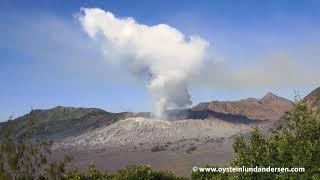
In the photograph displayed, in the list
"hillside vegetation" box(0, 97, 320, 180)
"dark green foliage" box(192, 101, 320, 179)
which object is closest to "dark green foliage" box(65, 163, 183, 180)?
"hillside vegetation" box(0, 97, 320, 180)

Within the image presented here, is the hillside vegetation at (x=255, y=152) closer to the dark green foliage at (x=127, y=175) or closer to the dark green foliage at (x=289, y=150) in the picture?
the dark green foliage at (x=289, y=150)

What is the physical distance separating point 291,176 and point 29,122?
19843mm

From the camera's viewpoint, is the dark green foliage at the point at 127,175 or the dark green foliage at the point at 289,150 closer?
the dark green foliage at the point at 289,150

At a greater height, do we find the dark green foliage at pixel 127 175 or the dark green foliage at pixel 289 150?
the dark green foliage at pixel 289 150

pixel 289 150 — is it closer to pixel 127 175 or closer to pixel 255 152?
pixel 255 152

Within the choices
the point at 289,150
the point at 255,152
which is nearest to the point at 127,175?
the point at 255,152

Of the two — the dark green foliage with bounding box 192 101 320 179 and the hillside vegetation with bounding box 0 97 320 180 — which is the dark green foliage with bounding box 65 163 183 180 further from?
the dark green foliage with bounding box 192 101 320 179

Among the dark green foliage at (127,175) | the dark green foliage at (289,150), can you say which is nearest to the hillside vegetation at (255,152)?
the dark green foliage at (289,150)

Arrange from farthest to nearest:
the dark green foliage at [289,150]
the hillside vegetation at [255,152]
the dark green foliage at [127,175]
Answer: the dark green foliage at [127,175], the dark green foliage at [289,150], the hillside vegetation at [255,152]

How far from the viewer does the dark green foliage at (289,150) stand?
40.7m

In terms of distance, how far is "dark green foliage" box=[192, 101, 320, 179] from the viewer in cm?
4069

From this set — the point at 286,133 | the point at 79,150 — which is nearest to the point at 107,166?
the point at 79,150

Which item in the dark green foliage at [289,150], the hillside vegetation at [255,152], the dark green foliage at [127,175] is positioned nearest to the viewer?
the hillside vegetation at [255,152]

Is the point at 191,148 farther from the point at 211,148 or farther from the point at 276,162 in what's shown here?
the point at 276,162
